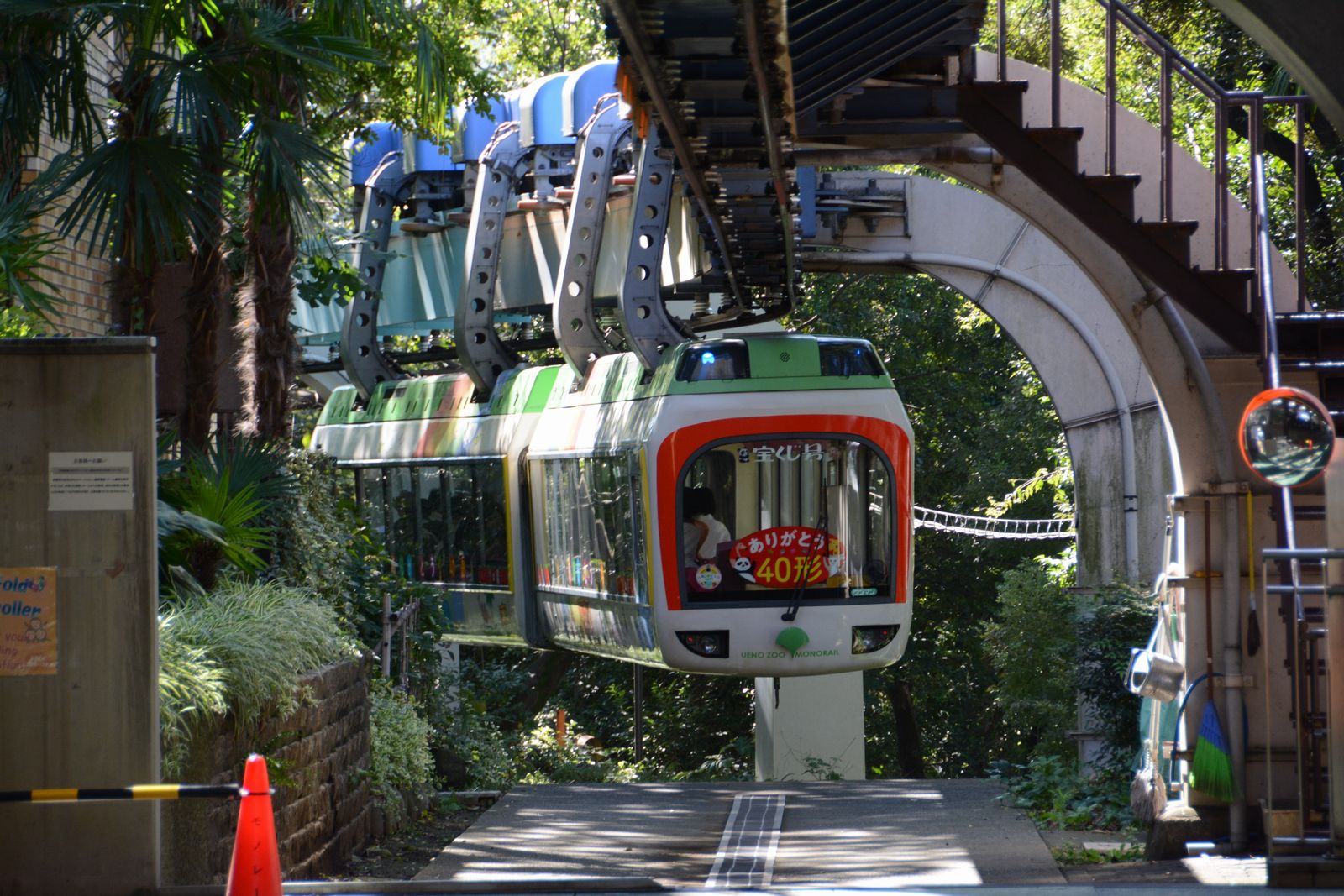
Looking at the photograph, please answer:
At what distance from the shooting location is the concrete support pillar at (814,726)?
71.9 feet

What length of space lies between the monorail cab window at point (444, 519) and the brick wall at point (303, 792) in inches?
206

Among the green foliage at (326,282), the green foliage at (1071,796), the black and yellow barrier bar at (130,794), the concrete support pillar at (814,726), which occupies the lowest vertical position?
the concrete support pillar at (814,726)

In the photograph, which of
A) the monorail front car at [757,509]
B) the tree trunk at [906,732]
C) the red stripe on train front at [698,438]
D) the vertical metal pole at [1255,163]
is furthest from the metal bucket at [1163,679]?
the tree trunk at [906,732]

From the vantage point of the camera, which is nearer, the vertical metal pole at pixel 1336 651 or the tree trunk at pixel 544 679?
the vertical metal pole at pixel 1336 651

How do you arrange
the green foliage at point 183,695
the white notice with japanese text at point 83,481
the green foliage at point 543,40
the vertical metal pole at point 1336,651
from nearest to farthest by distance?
the vertical metal pole at point 1336,651
the white notice with japanese text at point 83,481
the green foliage at point 183,695
the green foliage at point 543,40

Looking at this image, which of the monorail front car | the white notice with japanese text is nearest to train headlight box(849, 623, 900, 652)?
the monorail front car

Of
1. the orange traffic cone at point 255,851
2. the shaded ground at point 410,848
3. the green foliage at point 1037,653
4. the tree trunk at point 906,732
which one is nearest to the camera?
the orange traffic cone at point 255,851

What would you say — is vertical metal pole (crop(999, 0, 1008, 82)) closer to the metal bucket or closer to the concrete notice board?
the metal bucket

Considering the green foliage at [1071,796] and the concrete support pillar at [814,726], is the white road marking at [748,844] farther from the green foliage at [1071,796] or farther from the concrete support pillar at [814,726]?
the concrete support pillar at [814,726]

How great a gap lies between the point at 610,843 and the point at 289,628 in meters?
2.80

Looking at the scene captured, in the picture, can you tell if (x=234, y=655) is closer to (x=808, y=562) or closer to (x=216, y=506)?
(x=216, y=506)

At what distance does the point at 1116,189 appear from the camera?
10.3 meters

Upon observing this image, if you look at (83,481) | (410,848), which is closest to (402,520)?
(410,848)

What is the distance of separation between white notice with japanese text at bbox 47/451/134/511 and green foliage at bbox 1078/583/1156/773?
285 inches
